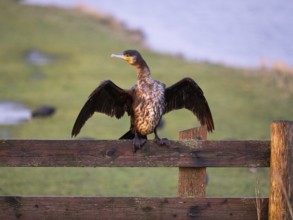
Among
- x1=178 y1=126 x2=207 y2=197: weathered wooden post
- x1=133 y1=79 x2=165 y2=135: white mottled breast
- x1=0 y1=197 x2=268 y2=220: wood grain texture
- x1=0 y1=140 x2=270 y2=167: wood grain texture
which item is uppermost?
x1=133 y1=79 x2=165 y2=135: white mottled breast

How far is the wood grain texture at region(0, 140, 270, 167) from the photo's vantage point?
17.3ft

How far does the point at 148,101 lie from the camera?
6.64m

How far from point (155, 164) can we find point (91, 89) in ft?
41.5

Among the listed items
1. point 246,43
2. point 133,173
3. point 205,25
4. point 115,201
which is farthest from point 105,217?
point 205,25

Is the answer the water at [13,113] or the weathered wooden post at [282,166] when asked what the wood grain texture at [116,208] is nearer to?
the weathered wooden post at [282,166]

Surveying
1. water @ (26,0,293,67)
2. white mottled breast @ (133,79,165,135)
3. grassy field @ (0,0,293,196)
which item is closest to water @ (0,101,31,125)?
grassy field @ (0,0,293,196)

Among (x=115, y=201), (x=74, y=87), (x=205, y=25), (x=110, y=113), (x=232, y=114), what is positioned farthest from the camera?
(x=205, y=25)

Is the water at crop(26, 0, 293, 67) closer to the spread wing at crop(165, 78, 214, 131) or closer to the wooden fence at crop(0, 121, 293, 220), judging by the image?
the spread wing at crop(165, 78, 214, 131)

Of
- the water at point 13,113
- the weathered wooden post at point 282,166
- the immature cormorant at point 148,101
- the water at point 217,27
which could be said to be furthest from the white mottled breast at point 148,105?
the water at point 217,27

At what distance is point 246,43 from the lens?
2881 centimetres

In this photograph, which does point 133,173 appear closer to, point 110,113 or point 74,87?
point 110,113

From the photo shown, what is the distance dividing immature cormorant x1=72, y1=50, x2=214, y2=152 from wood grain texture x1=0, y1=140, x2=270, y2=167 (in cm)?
121

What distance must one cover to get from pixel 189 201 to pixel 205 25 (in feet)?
89.2

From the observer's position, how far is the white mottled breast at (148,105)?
666 cm
